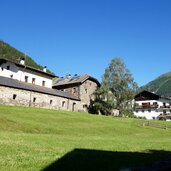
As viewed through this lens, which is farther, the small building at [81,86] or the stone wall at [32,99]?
the small building at [81,86]

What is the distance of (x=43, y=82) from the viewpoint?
76188 millimetres

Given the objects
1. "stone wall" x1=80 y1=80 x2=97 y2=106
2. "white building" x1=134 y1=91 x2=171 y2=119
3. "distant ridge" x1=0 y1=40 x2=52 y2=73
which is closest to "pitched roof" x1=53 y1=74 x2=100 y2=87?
"stone wall" x1=80 y1=80 x2=97 y2=106

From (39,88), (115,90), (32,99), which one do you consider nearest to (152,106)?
(115,90)

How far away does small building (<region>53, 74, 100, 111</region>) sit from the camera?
7838 cm

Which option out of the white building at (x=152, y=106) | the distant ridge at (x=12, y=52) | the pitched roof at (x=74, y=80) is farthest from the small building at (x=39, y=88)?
the distant ridge at (x=12, y=52)

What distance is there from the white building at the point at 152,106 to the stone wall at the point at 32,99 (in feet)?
120

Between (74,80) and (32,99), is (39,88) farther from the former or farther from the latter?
(74,80)

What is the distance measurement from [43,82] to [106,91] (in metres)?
14.6

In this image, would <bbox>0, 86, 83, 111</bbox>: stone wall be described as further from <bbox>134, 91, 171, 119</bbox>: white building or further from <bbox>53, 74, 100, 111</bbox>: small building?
<bbox>134, 91, 171, 119</bbox>: white building

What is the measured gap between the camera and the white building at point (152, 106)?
10438 cm

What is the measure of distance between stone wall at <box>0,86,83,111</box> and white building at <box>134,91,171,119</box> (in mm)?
36724

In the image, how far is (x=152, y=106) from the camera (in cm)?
10531

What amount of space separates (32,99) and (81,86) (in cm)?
1756

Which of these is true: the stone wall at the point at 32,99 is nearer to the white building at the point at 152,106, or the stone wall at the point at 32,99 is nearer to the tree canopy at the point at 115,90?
the tree canopy at the point at 115,90
